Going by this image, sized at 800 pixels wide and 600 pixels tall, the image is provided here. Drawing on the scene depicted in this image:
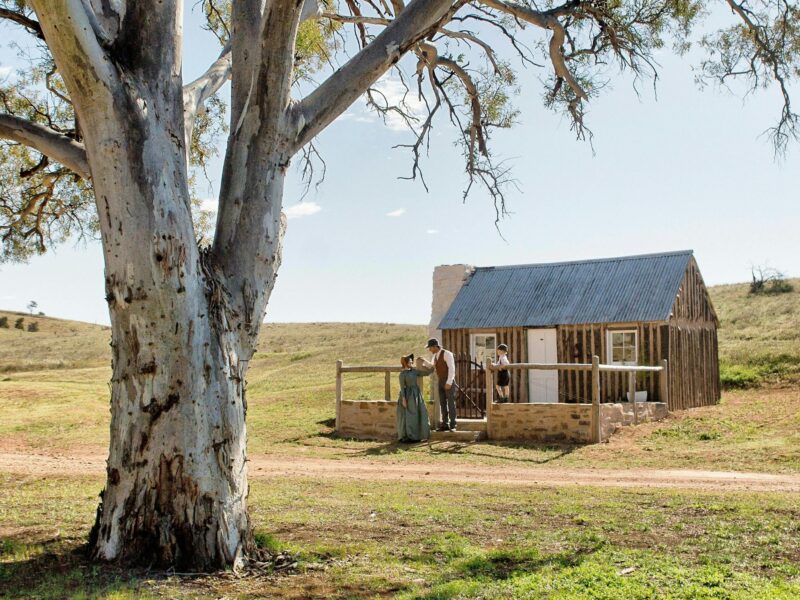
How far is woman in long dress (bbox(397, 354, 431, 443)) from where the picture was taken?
16875 mm

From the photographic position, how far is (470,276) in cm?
2636

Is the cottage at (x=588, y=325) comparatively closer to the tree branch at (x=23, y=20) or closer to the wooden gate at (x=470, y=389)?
the wooden gate at (x=470, y=389)

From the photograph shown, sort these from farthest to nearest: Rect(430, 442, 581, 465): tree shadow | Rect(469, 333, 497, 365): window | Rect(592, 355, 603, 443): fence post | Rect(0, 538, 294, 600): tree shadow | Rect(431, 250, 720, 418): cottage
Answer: Rect(469, 333, 497, 365): window, Rect(431, 250, 720, 418): cottage, Rect(592, 355, 603, 443): fence post, Rect(430, 442, 581, 465): tree shadow, Rect(0, 538, 294, 600): tree shadow

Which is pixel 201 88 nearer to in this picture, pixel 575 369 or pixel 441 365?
pixel 441 365

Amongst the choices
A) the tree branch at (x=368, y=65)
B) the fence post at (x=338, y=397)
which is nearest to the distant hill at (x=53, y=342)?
the fence post at (x=338, y=397)

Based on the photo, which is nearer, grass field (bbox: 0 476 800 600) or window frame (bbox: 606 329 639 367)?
grass field (bbox: 0 476 800 600)

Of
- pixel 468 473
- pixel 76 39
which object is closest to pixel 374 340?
pixel 468 473

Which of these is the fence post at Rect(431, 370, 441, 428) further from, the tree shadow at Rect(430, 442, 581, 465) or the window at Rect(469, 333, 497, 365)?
the window at Rect(469, 333, 497, 365)

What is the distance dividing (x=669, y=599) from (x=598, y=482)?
21.0ft

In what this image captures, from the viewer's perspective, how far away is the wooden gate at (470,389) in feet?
76.5

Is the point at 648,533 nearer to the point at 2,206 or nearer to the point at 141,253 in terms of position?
the point at 141,253

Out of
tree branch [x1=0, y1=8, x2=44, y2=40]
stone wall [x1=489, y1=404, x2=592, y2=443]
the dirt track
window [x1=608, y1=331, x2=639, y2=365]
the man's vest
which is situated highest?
tree branch [x1=0, y1=8, x2=44, y2=40]

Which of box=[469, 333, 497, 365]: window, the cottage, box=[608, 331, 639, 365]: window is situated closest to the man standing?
the cottage

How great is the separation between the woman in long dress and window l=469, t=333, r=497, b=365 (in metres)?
7.47
